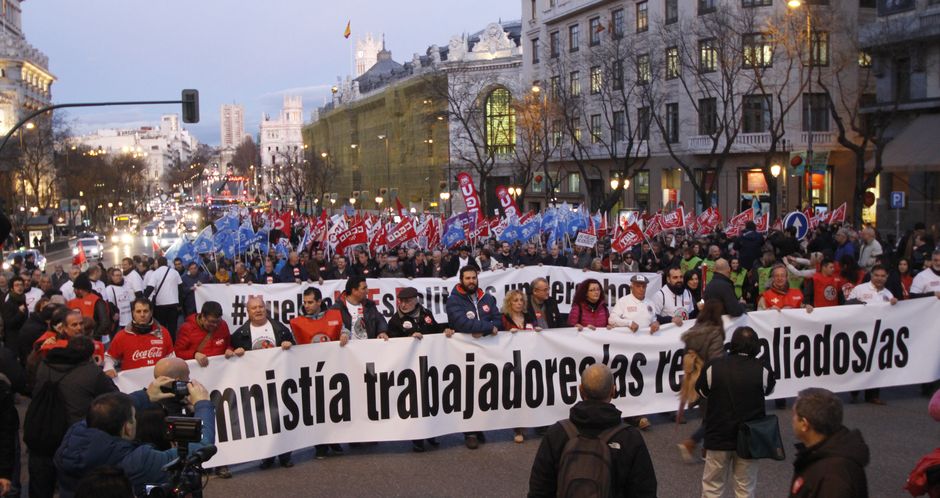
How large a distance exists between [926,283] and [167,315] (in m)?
11.7

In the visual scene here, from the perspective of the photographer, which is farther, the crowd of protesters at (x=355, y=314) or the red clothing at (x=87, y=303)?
the red clothing at (x=87, y=303)

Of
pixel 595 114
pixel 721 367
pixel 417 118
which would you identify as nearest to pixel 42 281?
pixel 721 367

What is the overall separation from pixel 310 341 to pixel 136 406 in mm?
3493

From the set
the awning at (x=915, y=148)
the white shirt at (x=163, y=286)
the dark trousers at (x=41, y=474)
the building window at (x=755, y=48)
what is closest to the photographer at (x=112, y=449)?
the dark trousers at (x=41, y=474)

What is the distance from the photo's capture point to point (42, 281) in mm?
14570

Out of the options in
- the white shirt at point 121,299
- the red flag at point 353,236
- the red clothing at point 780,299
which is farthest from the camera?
the red flag at point 353,236

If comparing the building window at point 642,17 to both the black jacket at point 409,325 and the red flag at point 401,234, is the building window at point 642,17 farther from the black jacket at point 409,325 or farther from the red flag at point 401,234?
the black jacket at point 409,325

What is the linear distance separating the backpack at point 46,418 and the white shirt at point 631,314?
5.63 metres

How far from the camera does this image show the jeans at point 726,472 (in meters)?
6.30

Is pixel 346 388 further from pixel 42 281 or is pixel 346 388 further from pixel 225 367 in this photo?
pixel 42 281

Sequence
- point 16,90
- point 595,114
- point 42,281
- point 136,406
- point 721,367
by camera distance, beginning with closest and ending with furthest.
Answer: point 136,406 → point 721,367 → point 42,281 → point 595,114 → point 16,90

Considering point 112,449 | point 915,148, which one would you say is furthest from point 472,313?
→ point 915,148

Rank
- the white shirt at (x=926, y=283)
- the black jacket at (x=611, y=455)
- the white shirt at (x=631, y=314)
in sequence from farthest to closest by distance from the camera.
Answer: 1. the white shirt at (x=926, y=283)
2. the white shirt at (x=631, y=314)
3. the black jacket at (x=611, y=455)

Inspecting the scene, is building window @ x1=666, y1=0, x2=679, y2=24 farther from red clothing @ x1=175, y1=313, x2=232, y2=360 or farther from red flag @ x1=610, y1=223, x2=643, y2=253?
red clothing @ x1=175, y1=313, x2=232, y2=360
